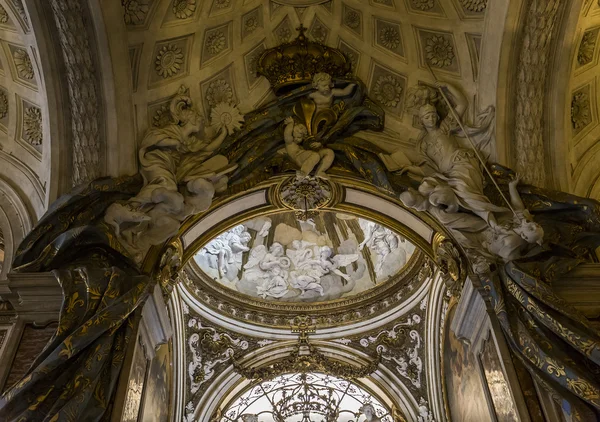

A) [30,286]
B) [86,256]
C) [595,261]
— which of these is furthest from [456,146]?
[30,286]

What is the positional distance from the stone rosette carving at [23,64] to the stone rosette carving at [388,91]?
Result: 15.6 ft

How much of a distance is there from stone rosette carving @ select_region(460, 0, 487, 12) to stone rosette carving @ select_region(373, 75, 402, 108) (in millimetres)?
1348

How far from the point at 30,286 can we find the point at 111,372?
145 centimetres

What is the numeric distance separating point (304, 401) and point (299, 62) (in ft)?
25.0

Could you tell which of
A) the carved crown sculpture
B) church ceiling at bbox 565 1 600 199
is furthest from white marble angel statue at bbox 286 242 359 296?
church ceiling at bbox 565 1 600 199

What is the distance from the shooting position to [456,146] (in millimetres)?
7969

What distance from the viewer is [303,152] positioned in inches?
336

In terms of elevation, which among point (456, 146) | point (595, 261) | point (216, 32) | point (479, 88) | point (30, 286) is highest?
point (216, 32)

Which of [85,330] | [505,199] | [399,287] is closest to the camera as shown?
[85,330]

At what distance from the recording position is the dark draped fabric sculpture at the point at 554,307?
5500 mm

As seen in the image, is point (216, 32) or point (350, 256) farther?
point (350, 256)

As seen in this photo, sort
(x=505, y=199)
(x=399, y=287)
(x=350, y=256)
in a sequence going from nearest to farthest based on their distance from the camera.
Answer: (x=505, y=199)
(x=399, y=287)
(x=350, y=256)

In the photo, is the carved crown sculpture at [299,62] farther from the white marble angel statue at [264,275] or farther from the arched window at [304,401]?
the arched window at [304,401]

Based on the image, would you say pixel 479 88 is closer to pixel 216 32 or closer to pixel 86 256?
pixel 216 32
